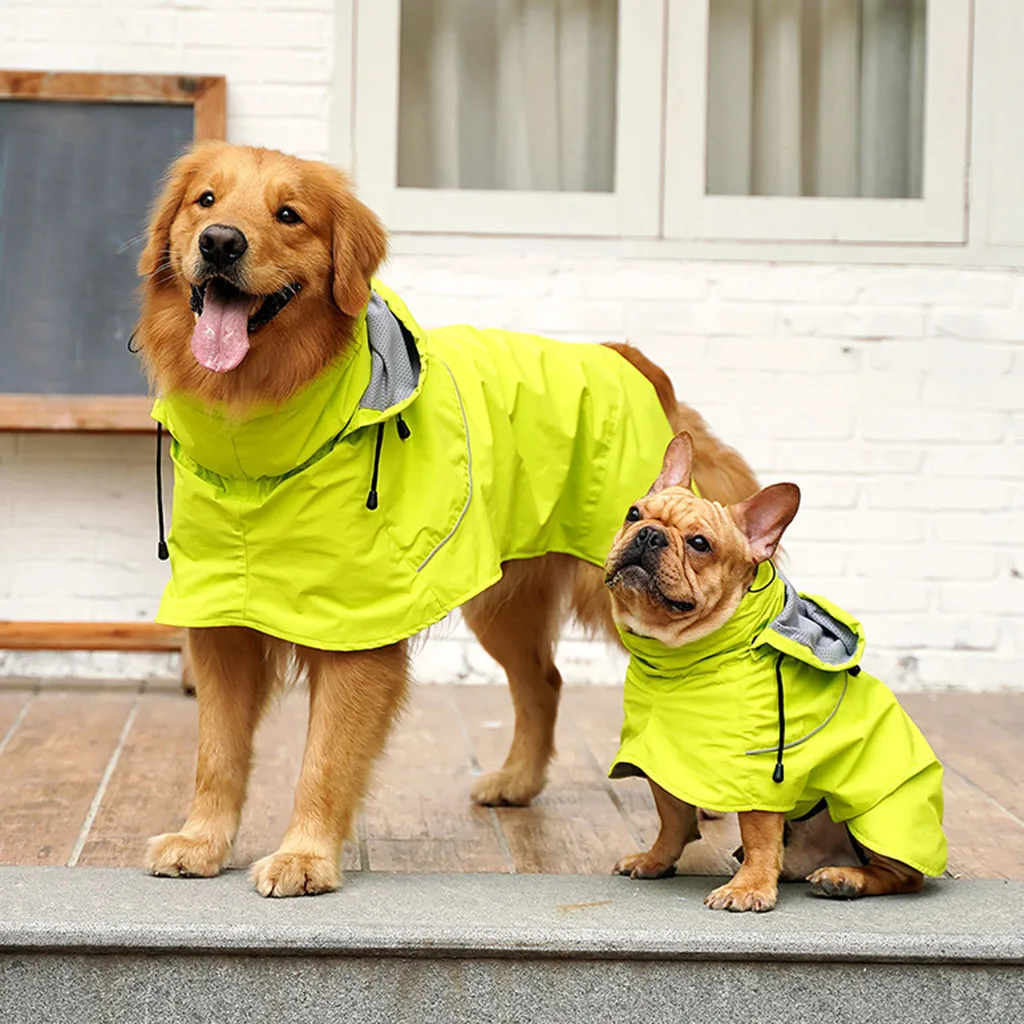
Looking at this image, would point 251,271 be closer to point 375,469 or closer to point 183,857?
point 375,469

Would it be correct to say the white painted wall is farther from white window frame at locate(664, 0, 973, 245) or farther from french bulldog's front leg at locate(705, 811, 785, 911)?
french bulldog's front leg at locate(705, 811, 785, 911)

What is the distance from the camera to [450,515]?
2.38m

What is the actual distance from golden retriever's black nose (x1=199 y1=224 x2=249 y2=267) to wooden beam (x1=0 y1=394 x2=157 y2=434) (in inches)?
81.0

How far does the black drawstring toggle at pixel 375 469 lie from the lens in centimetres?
229

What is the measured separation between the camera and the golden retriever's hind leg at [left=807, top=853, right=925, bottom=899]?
2.24m

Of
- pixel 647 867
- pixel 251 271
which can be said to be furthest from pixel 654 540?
pixel 251 271

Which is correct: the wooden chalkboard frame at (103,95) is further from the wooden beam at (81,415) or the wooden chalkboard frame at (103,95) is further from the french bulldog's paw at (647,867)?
the french bulldog's paw at (647,867)

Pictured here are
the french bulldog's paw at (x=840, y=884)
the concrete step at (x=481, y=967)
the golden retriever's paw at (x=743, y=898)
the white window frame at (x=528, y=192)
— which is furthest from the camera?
the white window frame at (x=528, y=192)

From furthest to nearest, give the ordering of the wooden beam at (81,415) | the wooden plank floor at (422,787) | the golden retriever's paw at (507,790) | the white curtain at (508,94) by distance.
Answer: the white curtain at (508,94) < the wooden beam at (81,415) < the golden retriever's paw at (507,790) < the wooden plank floor at (422,787)

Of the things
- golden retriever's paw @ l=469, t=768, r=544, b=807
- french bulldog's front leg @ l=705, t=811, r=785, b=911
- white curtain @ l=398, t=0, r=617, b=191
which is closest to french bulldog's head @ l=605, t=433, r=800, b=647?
french bulldog's front leg @ l=705, t=811, r=785, b=911

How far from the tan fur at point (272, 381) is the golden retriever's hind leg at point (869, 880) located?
737mm

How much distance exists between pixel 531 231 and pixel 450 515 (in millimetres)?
2230

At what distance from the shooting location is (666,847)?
2.37 metres

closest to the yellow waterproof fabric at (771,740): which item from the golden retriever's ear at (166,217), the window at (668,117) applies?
the golden retriever's ear at (166,217)
